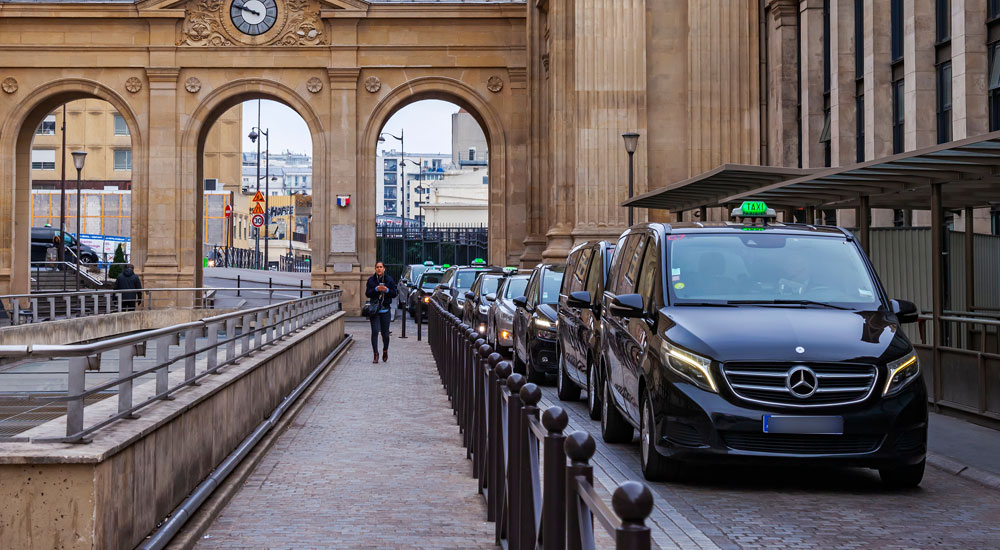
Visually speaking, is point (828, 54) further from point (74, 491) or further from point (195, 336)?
point (74, 491)

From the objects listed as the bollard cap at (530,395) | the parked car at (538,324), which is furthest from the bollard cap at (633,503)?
the parked car at (538,324)

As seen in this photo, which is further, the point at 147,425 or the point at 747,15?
the point at 747,15

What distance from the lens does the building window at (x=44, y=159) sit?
9744 cm

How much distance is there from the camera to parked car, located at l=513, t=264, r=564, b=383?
17.9 metres

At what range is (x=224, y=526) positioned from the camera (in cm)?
789

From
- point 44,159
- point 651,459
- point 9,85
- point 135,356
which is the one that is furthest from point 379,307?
point 44,159

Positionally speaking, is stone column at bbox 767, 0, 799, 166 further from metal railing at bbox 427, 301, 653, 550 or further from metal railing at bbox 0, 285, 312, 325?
metal railing at bbox 427, 301, 653, 550

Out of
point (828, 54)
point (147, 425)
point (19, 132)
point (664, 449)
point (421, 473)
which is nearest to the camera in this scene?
point (147, 425)

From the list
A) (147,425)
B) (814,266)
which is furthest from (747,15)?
(147,425)

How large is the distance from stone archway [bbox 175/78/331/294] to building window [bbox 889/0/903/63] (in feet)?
84.6

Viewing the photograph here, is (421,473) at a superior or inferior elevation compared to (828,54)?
inferior

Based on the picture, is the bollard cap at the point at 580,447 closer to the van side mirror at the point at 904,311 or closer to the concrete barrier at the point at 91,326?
the van side mirror at the point at 904,311

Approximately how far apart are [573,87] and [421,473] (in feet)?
88.2

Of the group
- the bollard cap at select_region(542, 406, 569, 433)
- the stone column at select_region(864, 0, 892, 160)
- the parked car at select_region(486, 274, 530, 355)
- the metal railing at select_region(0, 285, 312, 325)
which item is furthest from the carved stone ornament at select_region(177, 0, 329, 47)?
the bollard cap at select_region(542, 406, 569, 433)
